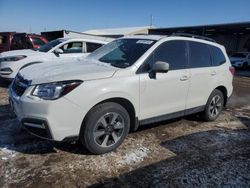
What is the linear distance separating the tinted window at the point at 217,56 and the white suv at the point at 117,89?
1.1 inches

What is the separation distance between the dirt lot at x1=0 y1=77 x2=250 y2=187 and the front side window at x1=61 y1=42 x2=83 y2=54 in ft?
15.1

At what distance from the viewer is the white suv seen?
3.58 meters

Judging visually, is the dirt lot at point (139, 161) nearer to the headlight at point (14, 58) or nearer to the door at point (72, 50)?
the headlight at point (14, 58)

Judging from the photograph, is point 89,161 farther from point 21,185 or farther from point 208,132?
point 208,132

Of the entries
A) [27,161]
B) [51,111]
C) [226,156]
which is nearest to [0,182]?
[27,161]

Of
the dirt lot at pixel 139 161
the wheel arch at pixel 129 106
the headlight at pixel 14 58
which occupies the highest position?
the headlight at pixel 14 58

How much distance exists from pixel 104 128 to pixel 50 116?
2.74 ft

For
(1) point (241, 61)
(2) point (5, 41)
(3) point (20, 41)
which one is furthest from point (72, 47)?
(1) point (241, 61)

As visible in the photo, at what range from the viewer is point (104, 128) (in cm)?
397

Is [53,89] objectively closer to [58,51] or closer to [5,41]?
[58,51]

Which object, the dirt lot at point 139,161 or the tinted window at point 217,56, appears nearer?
the dirt lot at point 139,161

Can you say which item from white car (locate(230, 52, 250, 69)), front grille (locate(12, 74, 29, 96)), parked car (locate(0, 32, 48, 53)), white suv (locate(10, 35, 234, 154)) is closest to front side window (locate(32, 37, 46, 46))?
parked car (locate(0, 32, 48, 53))

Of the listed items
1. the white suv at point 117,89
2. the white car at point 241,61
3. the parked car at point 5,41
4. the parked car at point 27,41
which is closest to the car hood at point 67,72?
the white suv at point 117,89

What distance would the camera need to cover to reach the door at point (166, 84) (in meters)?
4.35
